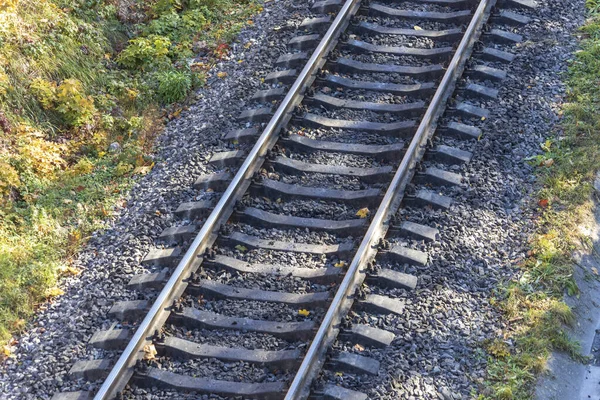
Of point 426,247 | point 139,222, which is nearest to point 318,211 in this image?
point 426,247

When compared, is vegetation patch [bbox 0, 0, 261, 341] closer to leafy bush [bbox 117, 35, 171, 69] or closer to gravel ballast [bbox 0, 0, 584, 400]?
leafy bush [bbox 117, 35, 171, 69]

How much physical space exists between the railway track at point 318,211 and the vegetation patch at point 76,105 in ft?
3.41

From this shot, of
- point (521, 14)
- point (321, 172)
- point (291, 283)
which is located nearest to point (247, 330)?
point (291, 283)

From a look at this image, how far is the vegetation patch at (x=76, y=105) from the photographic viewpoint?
776cm

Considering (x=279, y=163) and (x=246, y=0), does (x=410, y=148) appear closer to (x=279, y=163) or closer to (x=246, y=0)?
(x=279, y=163)

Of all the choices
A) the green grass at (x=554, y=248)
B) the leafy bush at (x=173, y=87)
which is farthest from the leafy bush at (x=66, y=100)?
the green grass at (x=554, y=248)

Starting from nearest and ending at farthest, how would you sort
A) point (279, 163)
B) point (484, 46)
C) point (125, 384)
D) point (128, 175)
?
1. point (125, 384)
2. point (279, 163)
3. point (128, 175)
4. point (484, 46)

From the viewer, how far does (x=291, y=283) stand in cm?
682

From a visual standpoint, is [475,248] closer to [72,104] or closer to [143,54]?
[72,104]

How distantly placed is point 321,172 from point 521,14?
3.68 meters

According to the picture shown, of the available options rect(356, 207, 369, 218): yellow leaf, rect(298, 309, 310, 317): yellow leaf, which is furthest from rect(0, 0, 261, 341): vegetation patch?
rect(356, 207, 369, 218): yellow leaf

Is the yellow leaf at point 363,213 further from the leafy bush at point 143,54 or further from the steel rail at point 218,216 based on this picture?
the leafy bush at point 143,54

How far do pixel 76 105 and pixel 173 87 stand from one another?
118 centimetres

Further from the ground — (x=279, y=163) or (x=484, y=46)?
(x=484, y=46)
